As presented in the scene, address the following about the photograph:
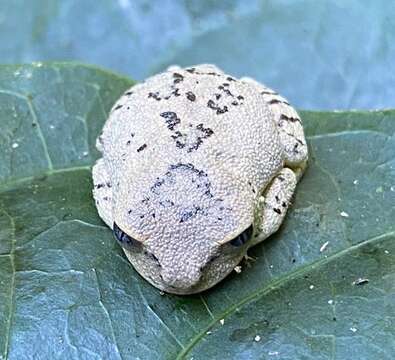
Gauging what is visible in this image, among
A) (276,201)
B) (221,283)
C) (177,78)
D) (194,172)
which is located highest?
(177,78)

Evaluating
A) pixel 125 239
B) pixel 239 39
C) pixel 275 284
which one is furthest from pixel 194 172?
pixel 239 39

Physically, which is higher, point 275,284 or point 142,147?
point 142,147

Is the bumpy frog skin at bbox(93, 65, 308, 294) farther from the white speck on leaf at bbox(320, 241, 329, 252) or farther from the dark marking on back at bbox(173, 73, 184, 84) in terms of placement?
the white speck on leaf at bbox(320, 241, 329, 252)

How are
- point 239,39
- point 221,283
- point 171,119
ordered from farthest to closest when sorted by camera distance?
1. point 239,39
2. point 171,119
3. point 221,283

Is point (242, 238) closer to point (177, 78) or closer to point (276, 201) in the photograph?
point (276, 201)

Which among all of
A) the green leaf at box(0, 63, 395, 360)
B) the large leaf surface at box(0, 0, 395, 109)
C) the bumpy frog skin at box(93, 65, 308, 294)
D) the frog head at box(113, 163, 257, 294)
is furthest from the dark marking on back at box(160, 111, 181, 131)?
the large leaf surface at box(0, 0, 395, 109)

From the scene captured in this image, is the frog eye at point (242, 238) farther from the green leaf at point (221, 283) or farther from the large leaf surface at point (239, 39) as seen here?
the large leaf surface at point (239, 39)
